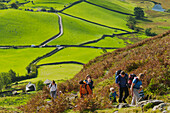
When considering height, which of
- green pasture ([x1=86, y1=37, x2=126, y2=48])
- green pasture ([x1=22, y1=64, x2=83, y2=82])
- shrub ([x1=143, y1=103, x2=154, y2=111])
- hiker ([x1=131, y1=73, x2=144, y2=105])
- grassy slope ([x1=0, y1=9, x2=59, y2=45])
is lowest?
green pasture ([x1=22, y1=64, x2=83, y2=82])

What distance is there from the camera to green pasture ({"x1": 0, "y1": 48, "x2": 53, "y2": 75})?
9144 cm

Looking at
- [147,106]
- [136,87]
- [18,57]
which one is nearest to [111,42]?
[18,57]

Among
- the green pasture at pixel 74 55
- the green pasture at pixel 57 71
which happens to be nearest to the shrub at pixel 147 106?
the green pasture at pixel 57 71

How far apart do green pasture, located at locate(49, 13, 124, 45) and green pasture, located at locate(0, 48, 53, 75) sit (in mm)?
17804

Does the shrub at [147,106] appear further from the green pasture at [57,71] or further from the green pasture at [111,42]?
the green pasture at [111,42]

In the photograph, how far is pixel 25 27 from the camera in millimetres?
150250

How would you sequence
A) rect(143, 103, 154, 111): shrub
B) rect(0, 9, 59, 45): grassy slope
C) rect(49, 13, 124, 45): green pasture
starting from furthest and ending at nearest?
rect(49, 13, 124, 45): green pasture → rect(0, 9, 59, 45): grassy slope → rect(143, 103, 154, 111): shrub

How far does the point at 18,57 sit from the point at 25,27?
4976cm

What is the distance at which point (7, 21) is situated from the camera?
152 m

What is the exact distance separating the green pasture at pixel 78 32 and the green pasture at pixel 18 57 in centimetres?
1780

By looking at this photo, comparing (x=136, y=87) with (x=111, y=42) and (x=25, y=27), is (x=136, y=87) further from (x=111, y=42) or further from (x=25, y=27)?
(x=25, y=27)

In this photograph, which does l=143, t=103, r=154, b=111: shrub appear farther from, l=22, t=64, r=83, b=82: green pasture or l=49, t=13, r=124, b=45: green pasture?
l=49, t=13, r=124, b=45: green pasture

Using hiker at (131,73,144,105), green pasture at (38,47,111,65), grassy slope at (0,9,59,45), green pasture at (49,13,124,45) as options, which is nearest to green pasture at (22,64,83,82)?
green pasture at (38,47,111,65)

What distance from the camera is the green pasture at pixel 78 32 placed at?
13420 cm
